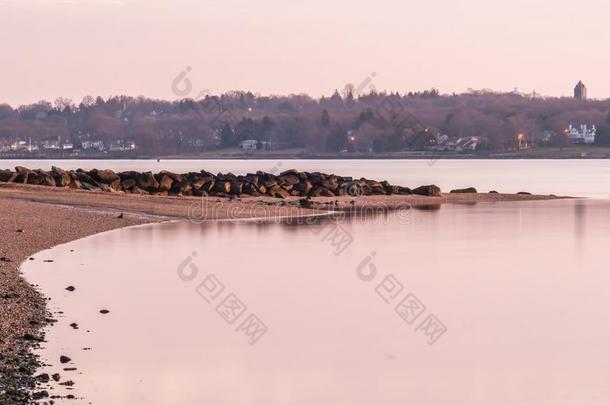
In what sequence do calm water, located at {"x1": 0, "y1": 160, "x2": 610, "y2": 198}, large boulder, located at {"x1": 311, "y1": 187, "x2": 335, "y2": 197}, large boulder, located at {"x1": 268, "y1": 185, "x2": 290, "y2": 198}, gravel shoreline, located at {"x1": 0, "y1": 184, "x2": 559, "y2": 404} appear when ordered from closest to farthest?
gravel shoreline, located at {"x1": 0, "y1": 184, "x2": 559, "y2": 404} → large boulder, located at {"x1": 268, "y1": 185, "x2": 290, "y2": 198} → large boulder, located at {"x1": 311, "y1": 187, "x2": 335, "y2": 197} → calm water, located at {"x1": 0, "y1": 160, "x2": 610, "y2": 198}

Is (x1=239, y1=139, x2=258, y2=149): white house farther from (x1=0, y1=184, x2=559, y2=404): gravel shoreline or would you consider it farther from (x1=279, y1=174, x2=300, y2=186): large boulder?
(x1=279, y1=174, x2=300, y2=186): large boulder

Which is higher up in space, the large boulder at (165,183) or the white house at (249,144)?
A: the large boulder at (165,183)

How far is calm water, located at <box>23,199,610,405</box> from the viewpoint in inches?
441

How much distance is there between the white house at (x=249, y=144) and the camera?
188 metres

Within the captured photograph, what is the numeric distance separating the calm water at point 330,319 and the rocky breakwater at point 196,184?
51.4 feet

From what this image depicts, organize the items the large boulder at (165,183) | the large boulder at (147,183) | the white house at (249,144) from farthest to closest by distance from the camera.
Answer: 1. the white house at (249,144)
2. the large boulder at (165,183)
3. the large boulder at (147,183)

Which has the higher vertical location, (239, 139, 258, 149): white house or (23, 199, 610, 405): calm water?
(23, 199, 610, 405): calm water

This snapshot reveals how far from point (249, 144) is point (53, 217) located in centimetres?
15901

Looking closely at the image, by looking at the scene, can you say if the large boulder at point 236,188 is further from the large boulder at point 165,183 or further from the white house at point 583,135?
the white house at point 583,135

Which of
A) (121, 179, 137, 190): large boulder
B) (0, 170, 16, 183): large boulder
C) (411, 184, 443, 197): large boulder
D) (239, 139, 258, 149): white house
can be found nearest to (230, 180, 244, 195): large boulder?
(121, 179, 137, 190): large boulder

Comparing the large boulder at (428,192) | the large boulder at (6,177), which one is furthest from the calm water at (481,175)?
the large boulder at (6,177)

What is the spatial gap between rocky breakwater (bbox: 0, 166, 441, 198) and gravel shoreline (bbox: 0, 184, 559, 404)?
4.64 ft

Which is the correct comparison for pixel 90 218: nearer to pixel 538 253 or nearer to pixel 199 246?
pixel 199 246

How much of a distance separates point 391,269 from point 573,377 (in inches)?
399
